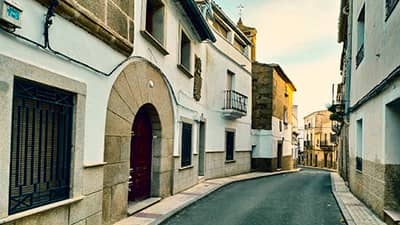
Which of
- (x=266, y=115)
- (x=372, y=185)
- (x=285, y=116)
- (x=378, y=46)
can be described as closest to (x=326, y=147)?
(x=285, y=116)

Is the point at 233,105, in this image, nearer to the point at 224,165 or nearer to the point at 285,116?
the point at 224,165

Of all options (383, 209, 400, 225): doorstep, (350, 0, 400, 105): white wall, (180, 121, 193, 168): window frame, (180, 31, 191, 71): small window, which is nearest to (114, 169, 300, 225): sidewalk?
(180, 121, 193, 168): window frame

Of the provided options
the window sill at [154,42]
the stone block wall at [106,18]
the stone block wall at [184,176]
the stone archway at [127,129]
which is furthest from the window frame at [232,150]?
the stone block wall at [106,18]

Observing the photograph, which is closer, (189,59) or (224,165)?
(189,59)

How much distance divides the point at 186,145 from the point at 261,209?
13.0 ft

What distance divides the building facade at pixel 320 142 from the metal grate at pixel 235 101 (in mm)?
41394

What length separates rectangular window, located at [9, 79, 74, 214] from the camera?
4.66 meters

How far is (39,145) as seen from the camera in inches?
204

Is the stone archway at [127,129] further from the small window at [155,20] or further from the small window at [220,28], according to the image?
the small window at [220,28]

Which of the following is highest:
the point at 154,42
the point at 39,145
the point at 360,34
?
the point at 360,34

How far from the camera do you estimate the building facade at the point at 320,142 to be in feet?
201

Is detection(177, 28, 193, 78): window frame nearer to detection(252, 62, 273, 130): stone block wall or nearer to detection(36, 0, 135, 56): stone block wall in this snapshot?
detection(36, 0, 135, 56): stone block wall

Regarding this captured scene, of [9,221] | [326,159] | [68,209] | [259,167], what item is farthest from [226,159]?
[326,159]

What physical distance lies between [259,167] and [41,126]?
20.3 m
